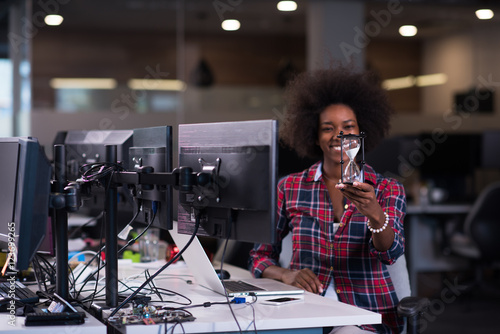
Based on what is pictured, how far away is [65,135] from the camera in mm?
3043

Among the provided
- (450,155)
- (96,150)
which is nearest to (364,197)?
(96,150)

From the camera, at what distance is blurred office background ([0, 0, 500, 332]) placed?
679 cm

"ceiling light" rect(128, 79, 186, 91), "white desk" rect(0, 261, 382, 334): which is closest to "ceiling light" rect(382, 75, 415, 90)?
"ceiling light" rect(128, 79, 186, 91)

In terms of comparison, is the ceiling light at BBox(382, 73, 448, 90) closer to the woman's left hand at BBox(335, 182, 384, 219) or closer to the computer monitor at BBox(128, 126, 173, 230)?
the woman's left hand at BBox(335, 182, 384, 219)

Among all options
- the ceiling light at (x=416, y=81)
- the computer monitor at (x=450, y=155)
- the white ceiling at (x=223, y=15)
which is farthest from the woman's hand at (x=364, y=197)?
the ceiling light at (x=416, y=81)

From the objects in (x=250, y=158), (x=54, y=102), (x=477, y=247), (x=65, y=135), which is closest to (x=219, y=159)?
(x=250, y=158)

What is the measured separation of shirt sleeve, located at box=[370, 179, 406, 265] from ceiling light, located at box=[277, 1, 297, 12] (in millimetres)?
5327

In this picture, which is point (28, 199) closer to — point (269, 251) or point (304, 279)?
point (304, 279)

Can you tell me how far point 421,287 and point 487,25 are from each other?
3722 millimetres

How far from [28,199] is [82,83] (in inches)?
237

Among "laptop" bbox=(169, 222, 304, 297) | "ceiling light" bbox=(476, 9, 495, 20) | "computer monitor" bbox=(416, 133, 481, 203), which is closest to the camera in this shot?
"laptop" bbox=(169, 222, 304, 297)

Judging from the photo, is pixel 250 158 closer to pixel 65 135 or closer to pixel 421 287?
pixel 65 135

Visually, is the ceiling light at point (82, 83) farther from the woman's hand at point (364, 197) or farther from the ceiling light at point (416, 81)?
the woman's hand at point (364, 197)

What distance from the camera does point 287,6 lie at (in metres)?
7.64
